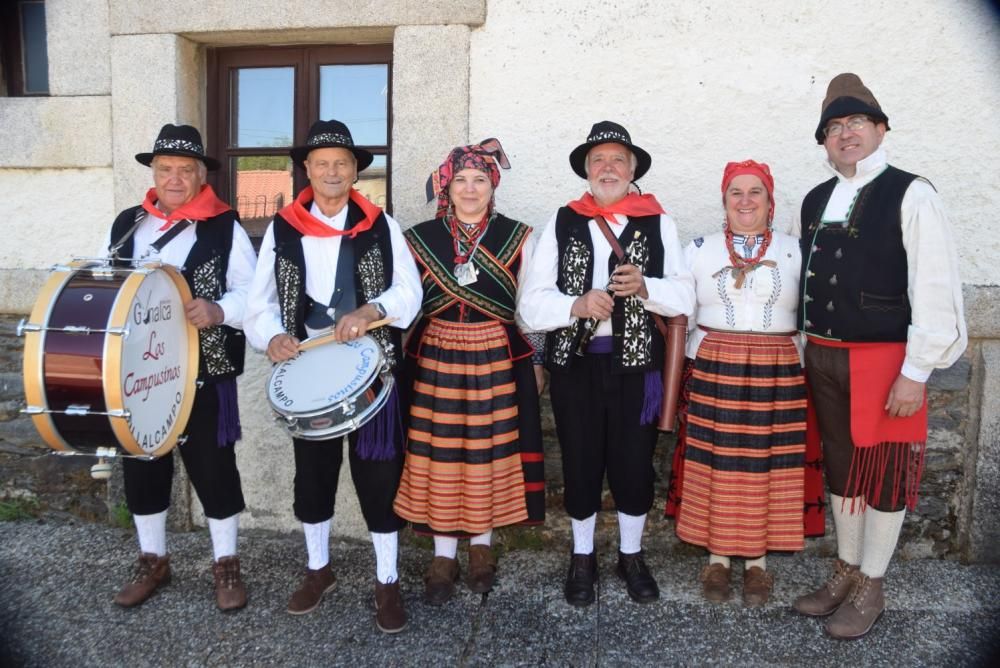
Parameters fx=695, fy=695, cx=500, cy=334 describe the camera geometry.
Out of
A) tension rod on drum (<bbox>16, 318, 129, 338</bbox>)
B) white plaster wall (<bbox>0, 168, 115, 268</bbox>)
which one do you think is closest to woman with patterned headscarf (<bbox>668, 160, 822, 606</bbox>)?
tension rod on drum (<bbox>16, 318, 129, 338</bbox>)

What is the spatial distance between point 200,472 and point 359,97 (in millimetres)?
2125

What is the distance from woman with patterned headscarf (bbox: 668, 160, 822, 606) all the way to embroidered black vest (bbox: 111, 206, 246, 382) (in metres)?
1.92

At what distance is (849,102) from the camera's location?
8.49ft

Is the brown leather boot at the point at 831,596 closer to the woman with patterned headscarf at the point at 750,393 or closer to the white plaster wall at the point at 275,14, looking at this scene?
the woman with patterned headscarf at the point at 750,393

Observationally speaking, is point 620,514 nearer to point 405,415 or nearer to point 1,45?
point 405,415

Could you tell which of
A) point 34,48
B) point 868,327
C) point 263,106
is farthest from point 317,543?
point 34,48

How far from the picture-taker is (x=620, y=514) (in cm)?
294

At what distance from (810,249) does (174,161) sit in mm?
2574

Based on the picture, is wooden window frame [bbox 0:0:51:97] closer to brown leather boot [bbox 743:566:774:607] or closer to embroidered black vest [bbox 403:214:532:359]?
embroidered black vest [bbox 403:214:532:359]

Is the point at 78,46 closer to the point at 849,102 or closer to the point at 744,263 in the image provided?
the point at 744,263

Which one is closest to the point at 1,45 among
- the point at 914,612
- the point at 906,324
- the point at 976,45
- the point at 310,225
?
the point at 310,225

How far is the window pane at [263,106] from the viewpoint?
3.82 meters

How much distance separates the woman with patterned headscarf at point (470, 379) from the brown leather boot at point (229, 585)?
30.3 inches

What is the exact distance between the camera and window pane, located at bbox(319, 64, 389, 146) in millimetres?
3773
